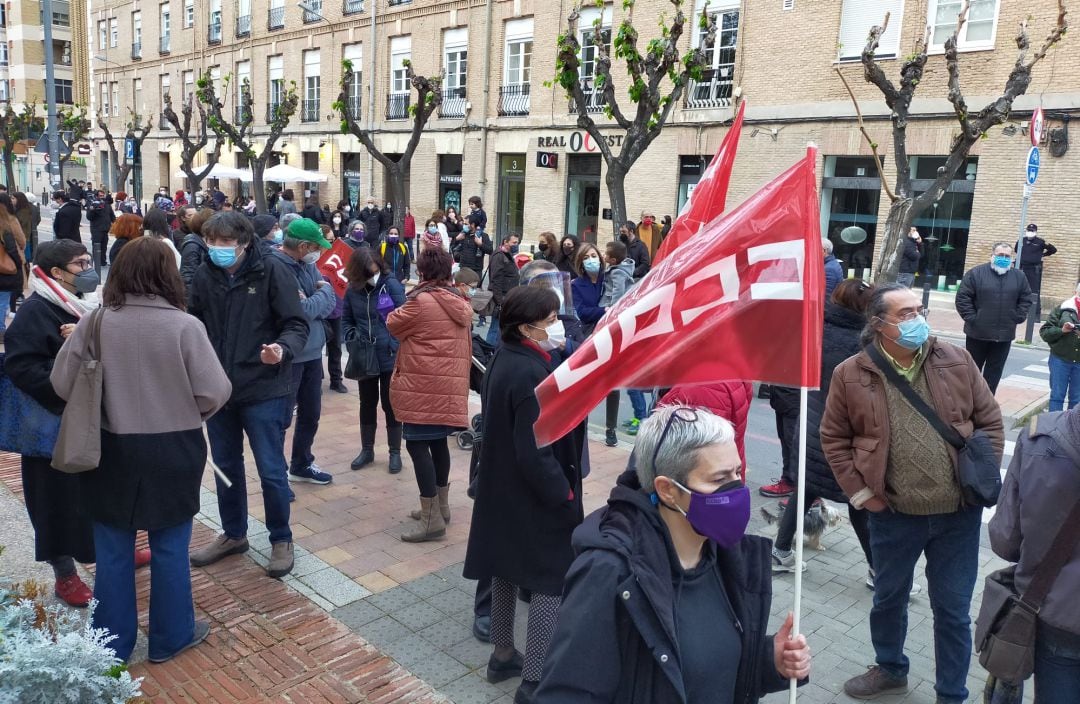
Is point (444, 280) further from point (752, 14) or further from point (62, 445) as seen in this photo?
point (752, 14)

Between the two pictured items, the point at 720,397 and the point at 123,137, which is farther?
the point at 123,137

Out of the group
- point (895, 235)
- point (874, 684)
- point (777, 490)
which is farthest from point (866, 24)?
point (874, 684)

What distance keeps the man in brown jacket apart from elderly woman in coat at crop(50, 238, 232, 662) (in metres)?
2.81

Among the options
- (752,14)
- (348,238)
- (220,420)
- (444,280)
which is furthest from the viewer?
(752,14)

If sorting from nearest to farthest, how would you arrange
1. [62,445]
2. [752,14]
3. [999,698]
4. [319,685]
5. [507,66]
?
[999,698]
[62,445]
[319,685]
[752,14]
[507,66]

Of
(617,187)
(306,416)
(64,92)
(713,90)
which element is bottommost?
(306,416)

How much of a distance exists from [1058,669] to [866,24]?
1934cm

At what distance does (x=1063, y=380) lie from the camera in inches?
333

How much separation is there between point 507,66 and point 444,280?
2338 cm

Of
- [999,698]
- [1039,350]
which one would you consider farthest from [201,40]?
[999,698]

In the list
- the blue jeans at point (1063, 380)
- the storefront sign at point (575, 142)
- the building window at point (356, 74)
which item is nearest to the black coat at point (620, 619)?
the blue jeans at point (1063, 380)

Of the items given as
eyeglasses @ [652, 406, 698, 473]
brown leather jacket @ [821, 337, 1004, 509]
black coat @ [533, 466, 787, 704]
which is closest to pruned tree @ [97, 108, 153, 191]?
brown leather jacket @ [821, 337, 1004, 509]

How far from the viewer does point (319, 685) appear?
3832mm

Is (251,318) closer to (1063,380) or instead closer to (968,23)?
(1063,380)
